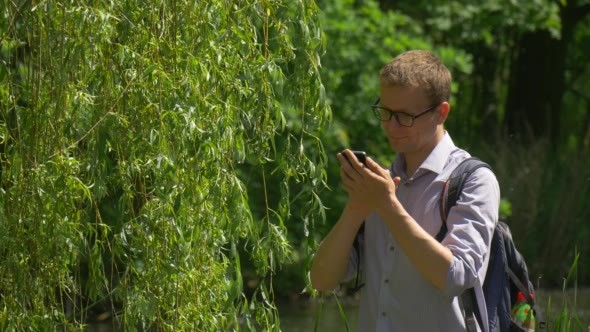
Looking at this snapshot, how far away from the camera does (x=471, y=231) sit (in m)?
3.06

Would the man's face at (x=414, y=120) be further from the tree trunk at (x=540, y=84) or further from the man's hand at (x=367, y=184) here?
the tree trunk at (x=540, y=84)

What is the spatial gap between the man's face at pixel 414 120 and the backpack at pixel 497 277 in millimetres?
116

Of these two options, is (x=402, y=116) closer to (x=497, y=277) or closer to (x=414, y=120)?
(x=414, y=120)

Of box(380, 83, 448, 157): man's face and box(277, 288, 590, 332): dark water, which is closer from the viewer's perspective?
box(380, 83, 448, 157): man's face

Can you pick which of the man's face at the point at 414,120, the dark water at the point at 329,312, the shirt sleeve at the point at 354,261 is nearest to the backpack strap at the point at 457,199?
the man's face at the point at 414,120

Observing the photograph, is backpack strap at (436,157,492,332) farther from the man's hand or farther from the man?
the man's hand

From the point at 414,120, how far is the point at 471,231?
32 centimetres

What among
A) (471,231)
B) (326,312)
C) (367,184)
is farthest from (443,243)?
(326,312)

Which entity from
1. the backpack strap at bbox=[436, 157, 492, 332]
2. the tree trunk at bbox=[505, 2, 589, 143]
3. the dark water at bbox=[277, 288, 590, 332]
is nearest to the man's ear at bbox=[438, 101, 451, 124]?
the backpack strap at bbox=[436, 157, 492, 332]

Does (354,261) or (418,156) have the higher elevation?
(418,156)

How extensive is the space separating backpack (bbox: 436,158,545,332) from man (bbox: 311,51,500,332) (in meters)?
0.02

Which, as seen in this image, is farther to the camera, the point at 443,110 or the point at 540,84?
the point at 540,84

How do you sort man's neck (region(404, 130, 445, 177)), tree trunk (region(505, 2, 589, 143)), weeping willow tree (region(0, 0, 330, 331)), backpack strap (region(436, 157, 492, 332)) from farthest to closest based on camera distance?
tree trunk (region(505, 2, 589, 143))
weeping willow tree (region(0, 0, 330, 331))
man's neck (region(404, 130, 445, 177))
backpack strap (region(436, 157, 492, 332))

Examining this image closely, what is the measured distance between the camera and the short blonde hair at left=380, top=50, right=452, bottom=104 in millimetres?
3201
